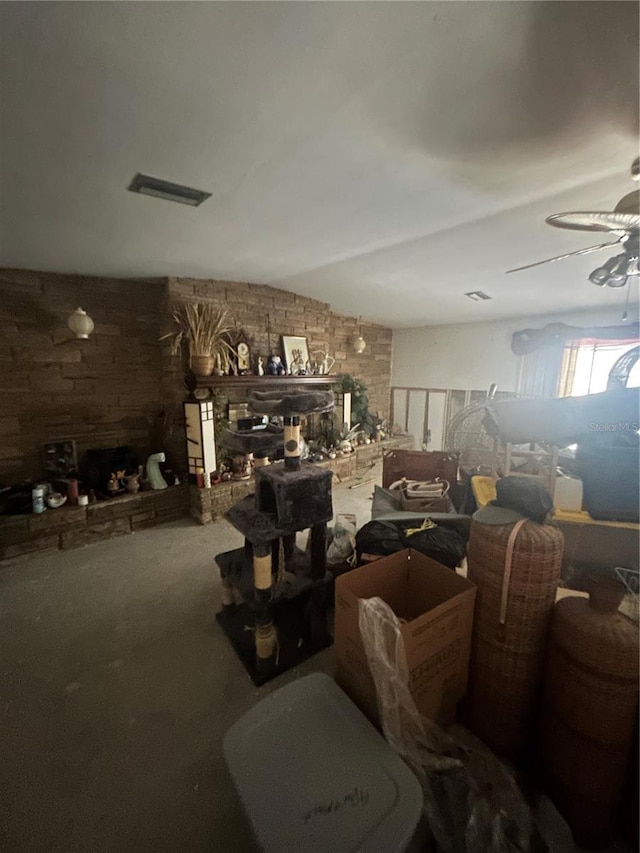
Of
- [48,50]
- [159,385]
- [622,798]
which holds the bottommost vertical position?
[622,798]

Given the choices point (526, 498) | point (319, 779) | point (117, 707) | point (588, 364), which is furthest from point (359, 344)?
point (319, 779)

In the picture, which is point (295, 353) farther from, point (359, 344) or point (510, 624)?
point (510, 624)

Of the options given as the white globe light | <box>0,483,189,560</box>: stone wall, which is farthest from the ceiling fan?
<box>0,483,189,560</box>: stone wall

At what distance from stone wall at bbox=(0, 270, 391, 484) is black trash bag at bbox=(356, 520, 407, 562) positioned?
221cm

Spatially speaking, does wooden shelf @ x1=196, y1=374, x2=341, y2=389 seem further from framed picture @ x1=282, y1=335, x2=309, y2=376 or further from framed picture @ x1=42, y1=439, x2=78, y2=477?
framed picture @ x1=42, y1=439, x2=78, y2=477

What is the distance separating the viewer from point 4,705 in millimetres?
1534

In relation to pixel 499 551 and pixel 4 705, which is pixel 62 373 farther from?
pixel 499 551

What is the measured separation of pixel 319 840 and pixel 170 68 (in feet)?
6.82

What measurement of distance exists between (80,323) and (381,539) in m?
2.86

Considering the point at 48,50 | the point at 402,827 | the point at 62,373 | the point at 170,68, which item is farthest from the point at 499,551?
the point at 62,373

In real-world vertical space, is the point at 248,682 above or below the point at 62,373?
below

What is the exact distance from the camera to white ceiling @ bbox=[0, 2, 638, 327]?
0.88 meters

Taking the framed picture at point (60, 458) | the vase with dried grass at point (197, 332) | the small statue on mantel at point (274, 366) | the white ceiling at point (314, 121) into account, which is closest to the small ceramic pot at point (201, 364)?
the vase with dried grass at point (197, 332)

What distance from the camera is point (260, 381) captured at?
12.1 ft
